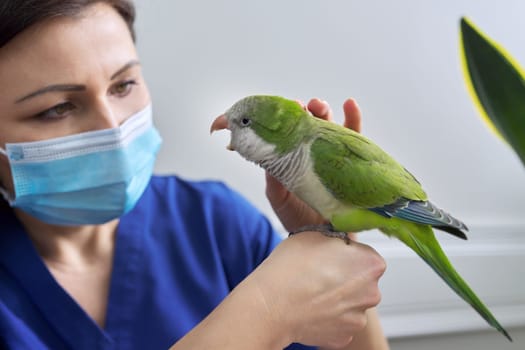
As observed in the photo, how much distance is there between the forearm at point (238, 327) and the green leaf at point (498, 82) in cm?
26

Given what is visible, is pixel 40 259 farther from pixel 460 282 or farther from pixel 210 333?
pixel 460 282

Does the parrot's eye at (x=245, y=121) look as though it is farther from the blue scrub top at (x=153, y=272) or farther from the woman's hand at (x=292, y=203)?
the blue scrub top at (x=153, y=272)

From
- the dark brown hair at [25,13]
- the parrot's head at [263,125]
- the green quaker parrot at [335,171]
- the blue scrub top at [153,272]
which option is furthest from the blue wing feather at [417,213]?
the dark brown hair at [25,13]

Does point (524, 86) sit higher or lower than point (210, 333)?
higher

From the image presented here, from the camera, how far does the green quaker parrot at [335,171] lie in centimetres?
47

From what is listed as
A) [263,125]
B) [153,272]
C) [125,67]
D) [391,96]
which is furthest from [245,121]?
[391,96]

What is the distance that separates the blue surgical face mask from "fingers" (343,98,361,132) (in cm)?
27

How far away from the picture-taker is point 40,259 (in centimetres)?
68

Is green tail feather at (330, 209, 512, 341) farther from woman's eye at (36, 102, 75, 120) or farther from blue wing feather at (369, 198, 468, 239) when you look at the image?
woman's eye at (36, 102, 75, 120)

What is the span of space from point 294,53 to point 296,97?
76 mm

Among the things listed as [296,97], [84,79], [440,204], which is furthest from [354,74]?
[84,79]

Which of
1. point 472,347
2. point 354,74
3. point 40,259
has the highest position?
point 354,74

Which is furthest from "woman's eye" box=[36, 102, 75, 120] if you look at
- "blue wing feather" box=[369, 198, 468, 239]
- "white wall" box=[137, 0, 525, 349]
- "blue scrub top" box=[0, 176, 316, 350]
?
"blue wing feather" box=[369, 198, 468, 239]

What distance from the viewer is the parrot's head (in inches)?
18.2
